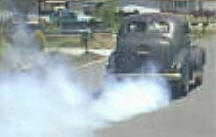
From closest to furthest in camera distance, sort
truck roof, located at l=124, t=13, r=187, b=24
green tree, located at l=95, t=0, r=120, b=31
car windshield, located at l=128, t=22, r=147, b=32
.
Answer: car windshield, located at l=128, t=22, r=147, b=32, truck roof, located at l=124, t=13, r=187, b=24, green tree, located at l=95, t=0, r=120, b=31

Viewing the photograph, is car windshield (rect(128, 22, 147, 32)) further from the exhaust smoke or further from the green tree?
the green tree

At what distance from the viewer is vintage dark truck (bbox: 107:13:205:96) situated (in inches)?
679

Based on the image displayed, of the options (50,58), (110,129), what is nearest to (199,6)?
(50,58)

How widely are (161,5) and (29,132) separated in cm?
7660

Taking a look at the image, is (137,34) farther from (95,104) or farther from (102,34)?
(102,34)

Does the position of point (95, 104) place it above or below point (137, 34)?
below

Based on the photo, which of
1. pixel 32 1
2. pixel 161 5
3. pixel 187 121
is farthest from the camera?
pixel 161 5

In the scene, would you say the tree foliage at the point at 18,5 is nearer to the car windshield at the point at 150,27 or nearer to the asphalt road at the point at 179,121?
the car windshield at the point at 150,27

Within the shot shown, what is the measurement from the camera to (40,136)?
35.8 feet

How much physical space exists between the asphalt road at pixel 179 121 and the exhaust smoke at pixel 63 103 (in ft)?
0.98

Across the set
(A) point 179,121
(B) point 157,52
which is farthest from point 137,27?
(A) point 179,121

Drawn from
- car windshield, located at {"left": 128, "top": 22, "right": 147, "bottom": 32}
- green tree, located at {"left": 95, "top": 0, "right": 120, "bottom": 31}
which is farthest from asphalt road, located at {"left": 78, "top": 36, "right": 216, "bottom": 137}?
green tree, located at {"left": 95, "top": 0, "right": 120, "bottom": 31}

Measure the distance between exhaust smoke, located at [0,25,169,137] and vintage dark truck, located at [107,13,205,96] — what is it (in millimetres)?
280

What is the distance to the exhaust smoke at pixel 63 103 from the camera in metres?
11.7
